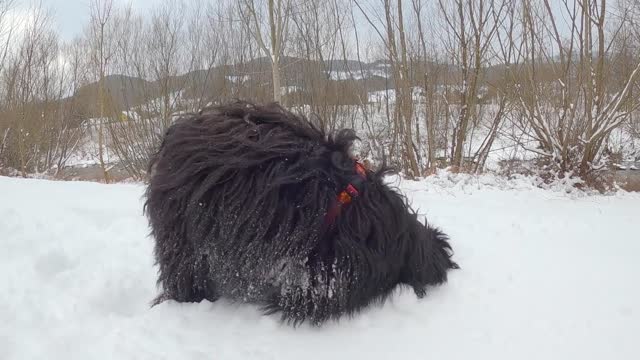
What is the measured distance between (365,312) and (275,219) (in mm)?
538

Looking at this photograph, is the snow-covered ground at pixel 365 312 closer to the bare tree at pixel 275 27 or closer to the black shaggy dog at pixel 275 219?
the black shaggy dog at pixel 275 219

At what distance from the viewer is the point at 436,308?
1.87 meters

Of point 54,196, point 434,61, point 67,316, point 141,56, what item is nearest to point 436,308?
point 67,316

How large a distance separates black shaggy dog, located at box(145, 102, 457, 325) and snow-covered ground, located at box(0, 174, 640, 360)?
0.10 meters

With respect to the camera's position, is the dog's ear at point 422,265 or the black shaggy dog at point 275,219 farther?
the dog's ear at point 422,265

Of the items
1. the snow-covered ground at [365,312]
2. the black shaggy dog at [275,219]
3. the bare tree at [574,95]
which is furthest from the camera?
the bare tree at [574,95]

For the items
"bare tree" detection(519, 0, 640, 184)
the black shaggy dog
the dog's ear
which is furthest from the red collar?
"bare tree" detection(519, 0, 640, 184)

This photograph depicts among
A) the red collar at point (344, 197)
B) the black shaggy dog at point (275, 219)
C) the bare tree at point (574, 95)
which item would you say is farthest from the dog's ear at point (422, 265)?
the bare tree at point (574, 95)

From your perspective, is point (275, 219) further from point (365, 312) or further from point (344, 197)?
point (365, 312)

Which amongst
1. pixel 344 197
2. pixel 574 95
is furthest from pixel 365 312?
pixel 574 95

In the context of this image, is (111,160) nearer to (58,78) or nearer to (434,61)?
(58,78)

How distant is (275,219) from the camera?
1796 mm

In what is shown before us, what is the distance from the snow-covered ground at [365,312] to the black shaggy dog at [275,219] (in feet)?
0.33

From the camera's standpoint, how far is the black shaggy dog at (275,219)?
1788 millimetres
